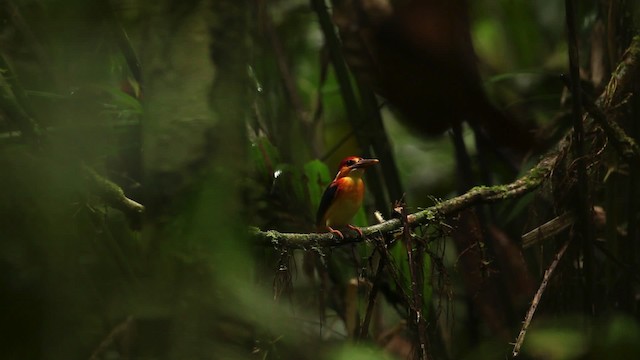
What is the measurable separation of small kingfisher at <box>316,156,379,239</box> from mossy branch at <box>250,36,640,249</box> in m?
0.12

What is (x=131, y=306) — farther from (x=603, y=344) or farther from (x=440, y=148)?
(x=440, y=148)

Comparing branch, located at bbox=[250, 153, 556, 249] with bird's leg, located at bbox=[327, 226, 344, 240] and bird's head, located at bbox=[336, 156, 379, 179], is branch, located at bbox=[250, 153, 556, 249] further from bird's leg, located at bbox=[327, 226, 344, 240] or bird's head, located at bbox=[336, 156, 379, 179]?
bird's head, located at bbox=[336, 156, 379, 179]

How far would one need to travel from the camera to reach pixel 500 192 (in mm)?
1380

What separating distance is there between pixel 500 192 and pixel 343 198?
1.01 feet

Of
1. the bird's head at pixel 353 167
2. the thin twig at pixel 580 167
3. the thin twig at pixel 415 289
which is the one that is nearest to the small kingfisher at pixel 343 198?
the bird's head at pixel 353 167

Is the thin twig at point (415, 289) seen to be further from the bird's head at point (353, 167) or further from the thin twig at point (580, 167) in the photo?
the thin twig at point (580, 167)

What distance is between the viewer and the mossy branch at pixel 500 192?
1.27 metres

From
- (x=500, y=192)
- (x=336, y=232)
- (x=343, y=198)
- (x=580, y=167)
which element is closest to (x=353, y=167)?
(x=343, y=198)

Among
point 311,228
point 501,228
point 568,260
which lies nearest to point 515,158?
point 501,228

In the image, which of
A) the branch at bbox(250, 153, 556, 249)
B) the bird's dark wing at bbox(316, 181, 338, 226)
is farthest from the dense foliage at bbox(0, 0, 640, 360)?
the bird's dark wing at bbox(316, 181, 338, 226)

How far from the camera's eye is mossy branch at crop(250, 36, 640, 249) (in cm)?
127

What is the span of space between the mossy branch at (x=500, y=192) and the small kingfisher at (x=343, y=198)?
12 centimetres

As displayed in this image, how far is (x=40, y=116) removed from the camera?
1.82 feet

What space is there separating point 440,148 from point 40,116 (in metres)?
2.11
